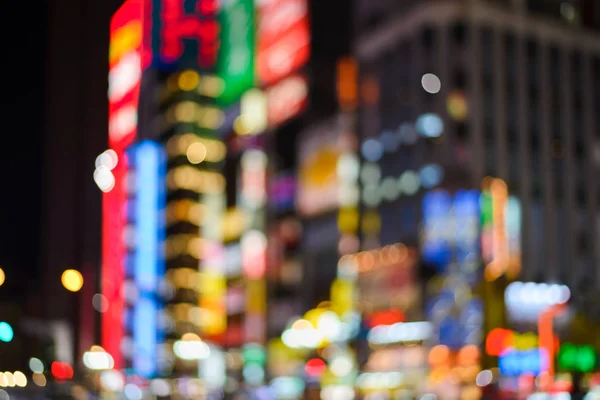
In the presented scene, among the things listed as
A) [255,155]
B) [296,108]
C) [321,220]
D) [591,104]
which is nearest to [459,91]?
[591,104]

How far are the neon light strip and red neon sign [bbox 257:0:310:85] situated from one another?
984 cm

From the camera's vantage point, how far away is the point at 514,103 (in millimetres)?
49812

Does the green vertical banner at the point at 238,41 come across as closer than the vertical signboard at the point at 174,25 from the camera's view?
No

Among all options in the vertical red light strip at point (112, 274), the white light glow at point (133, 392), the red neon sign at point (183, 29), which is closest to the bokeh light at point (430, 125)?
the red neon sign at point (183, 29)

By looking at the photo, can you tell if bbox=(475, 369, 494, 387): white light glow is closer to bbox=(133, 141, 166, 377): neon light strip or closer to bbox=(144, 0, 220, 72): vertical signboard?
bbox=(144, 0, 220, 72): vertical signboard

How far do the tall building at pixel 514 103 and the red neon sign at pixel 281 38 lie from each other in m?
10.00

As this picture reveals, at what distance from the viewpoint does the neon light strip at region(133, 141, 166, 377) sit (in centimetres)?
6369

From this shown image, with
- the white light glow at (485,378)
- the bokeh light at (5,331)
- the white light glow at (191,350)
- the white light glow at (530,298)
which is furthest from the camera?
the white light glow at (191,350)

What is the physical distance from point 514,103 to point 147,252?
90.9 feet

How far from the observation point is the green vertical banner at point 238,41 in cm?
6200

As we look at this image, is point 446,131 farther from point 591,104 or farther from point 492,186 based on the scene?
point 591,104

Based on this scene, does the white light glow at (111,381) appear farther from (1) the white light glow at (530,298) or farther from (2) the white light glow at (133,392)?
(1) the white light glow at (530,298)

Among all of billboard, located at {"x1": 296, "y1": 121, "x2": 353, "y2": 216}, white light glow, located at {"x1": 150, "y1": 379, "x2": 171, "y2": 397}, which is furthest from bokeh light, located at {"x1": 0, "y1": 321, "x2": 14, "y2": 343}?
billboard, located at {"x1": 296, "y1": 121, "x2": 353, "y2": 216}

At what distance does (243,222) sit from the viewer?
6950cm
